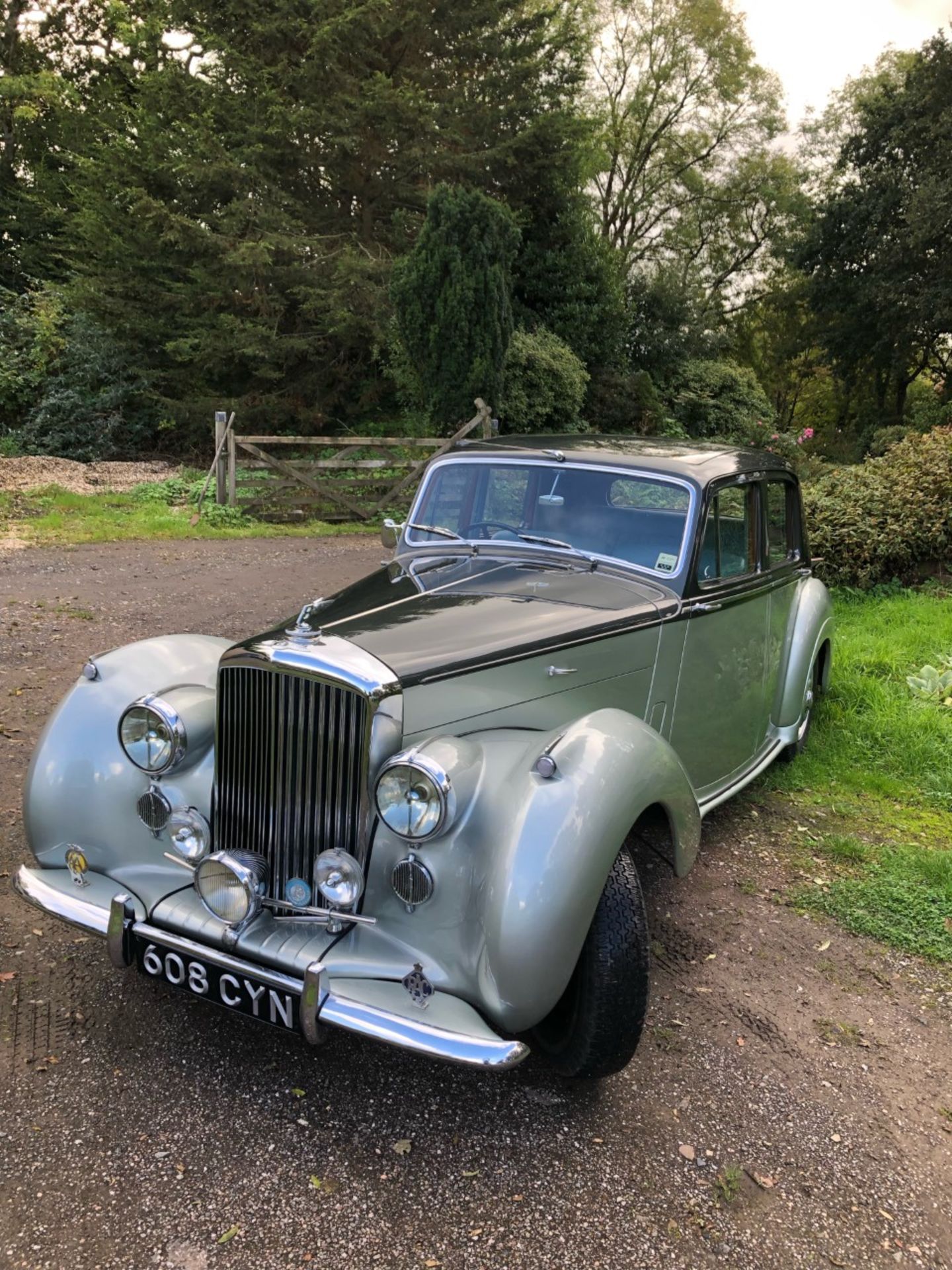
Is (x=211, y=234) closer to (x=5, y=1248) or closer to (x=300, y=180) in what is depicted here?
(x=300, y=180)

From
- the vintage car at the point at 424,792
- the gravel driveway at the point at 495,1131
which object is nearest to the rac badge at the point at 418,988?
the vintage car at the point at 424,792

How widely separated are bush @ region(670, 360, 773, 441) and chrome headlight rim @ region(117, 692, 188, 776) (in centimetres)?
1912

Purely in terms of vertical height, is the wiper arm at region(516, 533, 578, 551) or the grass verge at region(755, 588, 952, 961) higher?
the wiper arm at region(516, 533, 578, 551)

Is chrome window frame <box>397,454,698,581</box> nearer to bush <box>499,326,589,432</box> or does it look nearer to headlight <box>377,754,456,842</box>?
headlight <box>377,754,456,842</box>

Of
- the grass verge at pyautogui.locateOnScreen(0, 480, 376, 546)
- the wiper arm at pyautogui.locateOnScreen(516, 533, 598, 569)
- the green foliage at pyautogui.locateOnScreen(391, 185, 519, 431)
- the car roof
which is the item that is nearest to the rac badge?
the wiper arm at pyautogui.locateOnScreen(516, 533, 598, 569)

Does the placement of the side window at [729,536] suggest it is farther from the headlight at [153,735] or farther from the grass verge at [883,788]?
the headlight at [153,735]

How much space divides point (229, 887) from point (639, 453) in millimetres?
2594

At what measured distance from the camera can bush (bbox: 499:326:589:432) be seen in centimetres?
1573

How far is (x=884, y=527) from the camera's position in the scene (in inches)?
325

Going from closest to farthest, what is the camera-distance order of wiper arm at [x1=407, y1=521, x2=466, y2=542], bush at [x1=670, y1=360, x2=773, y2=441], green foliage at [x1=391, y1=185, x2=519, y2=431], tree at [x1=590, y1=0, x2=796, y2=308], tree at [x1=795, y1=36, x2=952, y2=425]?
wiper arm at [x1=407, y1=521, x2=466, y2=542] < green foliage at [x1=391, y1=185, x2=519, y2=431] < tree at [x1=795, y1=36, x2=952, y2=425] < bush at [x1=670, y1=360, x2=773, y2=441] < tree at [x1=590, y1=0, x2=796, y2=308]

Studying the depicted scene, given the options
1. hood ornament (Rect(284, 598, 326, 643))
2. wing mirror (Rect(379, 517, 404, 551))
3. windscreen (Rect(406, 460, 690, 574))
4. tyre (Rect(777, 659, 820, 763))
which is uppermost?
windscreen (Rect(406, 460, 690, 574))

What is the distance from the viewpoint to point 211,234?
16.7 m

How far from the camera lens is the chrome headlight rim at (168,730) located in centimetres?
268

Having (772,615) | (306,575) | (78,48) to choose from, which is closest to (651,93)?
(78,48)
